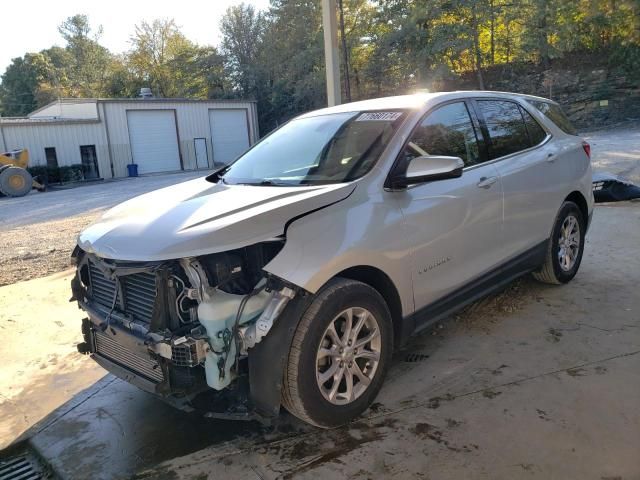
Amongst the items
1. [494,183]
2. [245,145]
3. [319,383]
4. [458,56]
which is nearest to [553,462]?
[319,383]

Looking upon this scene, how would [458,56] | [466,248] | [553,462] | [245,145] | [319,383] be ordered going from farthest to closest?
[245,145] < [458,56] < [466,248] < [319,383] < [553,462]

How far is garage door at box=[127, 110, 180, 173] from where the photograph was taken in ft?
101

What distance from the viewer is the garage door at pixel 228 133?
113 feet

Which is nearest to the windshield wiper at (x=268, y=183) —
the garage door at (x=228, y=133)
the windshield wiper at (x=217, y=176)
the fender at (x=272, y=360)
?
the windshield wiper at (x=217, y=176)

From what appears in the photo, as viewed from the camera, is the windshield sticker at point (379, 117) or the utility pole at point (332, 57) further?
the utility pole at point (332, 57)

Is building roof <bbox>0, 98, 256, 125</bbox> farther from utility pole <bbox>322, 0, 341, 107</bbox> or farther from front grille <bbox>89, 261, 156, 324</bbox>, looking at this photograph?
front grille <bbox>89, 261, 156, 324</bbox>

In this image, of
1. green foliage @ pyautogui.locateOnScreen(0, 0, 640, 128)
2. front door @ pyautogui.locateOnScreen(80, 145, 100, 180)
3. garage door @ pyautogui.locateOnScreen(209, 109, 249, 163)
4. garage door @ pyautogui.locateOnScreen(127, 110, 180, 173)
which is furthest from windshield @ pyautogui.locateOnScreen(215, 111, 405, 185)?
garage door @ pyautogui.locateOnScreen(209, 109, 249, 163)

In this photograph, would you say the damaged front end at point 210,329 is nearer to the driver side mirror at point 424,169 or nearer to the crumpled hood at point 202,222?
the crumpled hood at point 202,222

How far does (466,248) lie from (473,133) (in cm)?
92

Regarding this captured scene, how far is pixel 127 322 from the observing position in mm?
2896

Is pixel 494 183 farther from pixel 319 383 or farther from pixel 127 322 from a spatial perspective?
pixel 127 322

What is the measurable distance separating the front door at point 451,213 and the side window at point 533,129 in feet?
2.74

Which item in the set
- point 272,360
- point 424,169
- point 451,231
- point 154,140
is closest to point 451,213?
point 451,231

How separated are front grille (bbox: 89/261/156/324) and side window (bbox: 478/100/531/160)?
8.68ft
